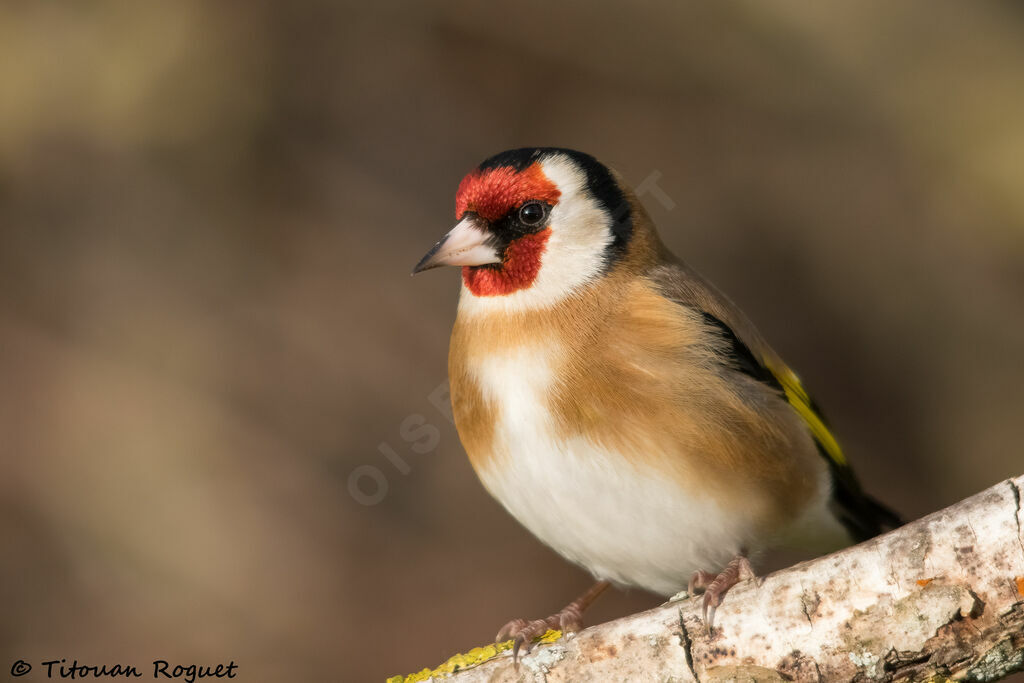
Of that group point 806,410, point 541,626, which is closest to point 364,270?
point 806,410

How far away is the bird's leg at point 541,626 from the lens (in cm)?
289

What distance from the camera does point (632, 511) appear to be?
291 cm

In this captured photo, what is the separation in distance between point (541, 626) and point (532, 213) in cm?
125

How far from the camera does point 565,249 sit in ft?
10.3

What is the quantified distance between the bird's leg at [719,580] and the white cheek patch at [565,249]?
90 cm

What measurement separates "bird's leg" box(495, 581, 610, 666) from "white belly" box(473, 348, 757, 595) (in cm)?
26

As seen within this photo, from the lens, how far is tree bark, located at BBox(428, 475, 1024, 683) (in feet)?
7.17

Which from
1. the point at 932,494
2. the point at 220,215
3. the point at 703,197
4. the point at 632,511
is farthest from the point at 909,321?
the point at 220,215

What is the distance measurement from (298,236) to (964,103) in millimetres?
3745

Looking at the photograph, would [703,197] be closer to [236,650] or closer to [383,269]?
[383,269]

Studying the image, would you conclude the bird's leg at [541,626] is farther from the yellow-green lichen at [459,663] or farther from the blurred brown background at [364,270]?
the blurred brown background at [364,270]

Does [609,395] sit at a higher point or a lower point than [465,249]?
lower

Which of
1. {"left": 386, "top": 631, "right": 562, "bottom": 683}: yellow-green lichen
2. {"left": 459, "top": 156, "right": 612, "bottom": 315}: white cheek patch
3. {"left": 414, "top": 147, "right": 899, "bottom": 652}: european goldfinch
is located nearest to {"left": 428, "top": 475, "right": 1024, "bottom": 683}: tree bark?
{"left": 414, "top": 147, "right": 899, "bottom": 652}: european goldfinch

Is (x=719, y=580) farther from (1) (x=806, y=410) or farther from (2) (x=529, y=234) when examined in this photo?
(2) (x=529, y=234)
